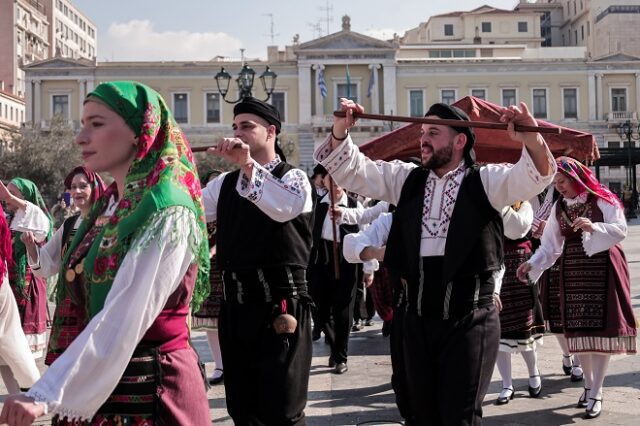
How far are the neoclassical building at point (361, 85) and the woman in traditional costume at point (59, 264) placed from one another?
54.3m

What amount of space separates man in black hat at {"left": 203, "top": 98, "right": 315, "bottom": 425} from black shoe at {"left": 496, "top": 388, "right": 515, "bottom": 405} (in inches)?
102

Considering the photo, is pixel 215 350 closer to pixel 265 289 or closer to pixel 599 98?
pixel 265 289

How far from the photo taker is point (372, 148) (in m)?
8.30

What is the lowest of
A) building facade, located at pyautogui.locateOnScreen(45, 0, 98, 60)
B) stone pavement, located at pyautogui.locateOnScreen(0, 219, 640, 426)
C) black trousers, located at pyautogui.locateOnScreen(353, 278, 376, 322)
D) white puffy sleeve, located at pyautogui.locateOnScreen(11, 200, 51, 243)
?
stone pavement, located at pyautogui.locateOnScreen(0, 219, 640, 426)

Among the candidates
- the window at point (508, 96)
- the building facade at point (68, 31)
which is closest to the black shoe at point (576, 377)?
the window at point (508, 96)

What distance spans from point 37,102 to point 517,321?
59429mm

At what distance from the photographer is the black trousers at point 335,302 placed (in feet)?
27.7

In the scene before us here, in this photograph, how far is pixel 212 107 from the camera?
2494 inches

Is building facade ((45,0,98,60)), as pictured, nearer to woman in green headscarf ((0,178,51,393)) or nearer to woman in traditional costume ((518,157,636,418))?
woman in green headscarf ((0,178,51,393))

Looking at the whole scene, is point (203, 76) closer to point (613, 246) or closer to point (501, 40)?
point (501, 40)

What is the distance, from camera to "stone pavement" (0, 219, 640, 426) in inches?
251

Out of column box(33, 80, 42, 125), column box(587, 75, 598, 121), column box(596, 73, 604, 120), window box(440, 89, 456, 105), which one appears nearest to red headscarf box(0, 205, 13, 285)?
column box(33, 80, 42, 125)

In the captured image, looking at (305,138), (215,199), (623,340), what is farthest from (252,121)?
(305,138)

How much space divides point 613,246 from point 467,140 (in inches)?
106
